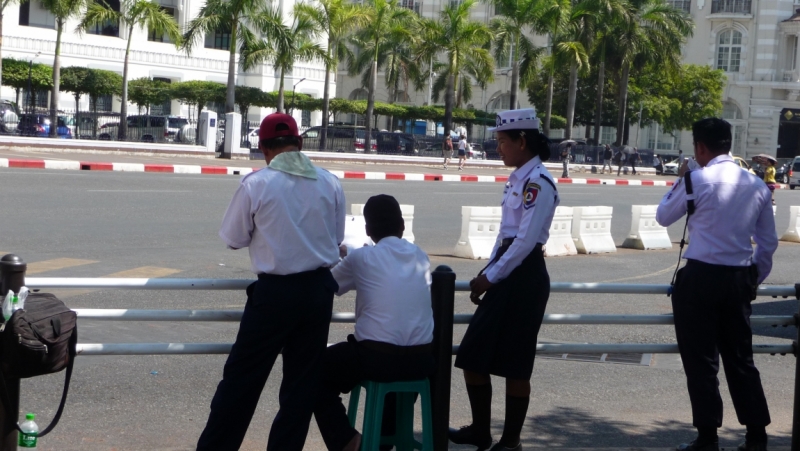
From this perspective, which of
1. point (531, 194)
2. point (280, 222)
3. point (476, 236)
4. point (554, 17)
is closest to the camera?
point (280, 222)

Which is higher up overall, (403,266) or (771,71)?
(771,71)

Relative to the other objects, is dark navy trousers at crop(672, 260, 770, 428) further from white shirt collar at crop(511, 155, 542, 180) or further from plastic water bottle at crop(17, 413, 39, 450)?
plastic water bottle at crop(17, 413, 39, 450)

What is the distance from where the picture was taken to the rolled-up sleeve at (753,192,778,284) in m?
5.00

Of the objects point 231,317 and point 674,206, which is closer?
point 231,317

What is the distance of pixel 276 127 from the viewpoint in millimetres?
4273

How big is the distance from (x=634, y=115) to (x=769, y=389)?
58488 mm

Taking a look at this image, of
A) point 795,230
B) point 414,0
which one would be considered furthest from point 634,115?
point 795,230

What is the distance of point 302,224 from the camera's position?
4.15 meters

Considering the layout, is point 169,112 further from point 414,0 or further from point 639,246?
point 639,246

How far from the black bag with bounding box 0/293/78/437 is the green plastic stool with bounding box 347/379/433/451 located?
1.30 m

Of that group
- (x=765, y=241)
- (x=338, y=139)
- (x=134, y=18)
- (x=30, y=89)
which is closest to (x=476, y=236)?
(x=765, y=241)

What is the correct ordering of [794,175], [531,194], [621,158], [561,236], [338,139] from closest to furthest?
[531,194], [561,236], [338,139], [794,175], [621,158]

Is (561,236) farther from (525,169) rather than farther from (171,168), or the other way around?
(171,168)

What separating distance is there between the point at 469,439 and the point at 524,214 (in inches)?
47.1
